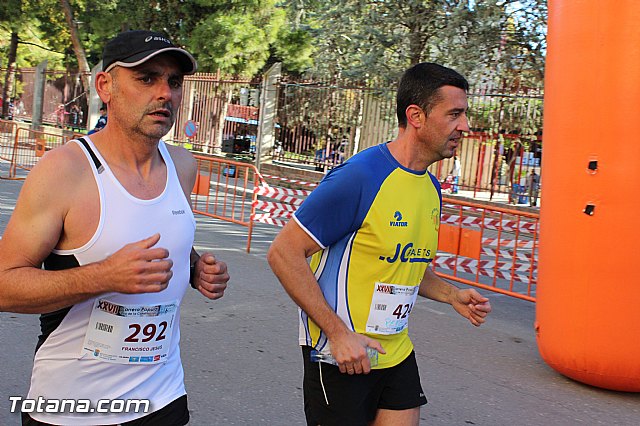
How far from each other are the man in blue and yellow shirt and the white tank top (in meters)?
0.56

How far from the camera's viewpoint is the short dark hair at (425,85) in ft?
10.5

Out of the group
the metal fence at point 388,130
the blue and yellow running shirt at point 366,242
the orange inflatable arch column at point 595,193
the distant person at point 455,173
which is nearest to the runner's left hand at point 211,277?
the blue and yellow running shirt at point 366,242

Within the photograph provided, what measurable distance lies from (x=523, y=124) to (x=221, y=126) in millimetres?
10250

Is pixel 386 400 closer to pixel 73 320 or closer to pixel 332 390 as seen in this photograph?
pixel 332 390

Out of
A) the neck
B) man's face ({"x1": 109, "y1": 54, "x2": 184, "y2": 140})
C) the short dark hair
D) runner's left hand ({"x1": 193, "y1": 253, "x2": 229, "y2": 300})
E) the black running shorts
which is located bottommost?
the black running shorts

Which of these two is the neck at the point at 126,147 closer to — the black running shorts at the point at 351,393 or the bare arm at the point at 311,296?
the bare arm at the point at 311,296

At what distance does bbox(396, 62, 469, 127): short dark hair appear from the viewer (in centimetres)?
320

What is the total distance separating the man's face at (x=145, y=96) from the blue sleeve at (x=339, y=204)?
659 mm

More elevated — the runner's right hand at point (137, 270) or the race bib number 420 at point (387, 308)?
the runner's right hand at point (137, 270)

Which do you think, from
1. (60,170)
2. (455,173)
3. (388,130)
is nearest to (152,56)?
(60,170)

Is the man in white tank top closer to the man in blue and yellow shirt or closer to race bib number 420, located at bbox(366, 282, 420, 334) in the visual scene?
the man in blue and yellow shirt

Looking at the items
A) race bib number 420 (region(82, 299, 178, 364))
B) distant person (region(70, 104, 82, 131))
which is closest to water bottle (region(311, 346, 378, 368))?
race bib number 420 (region(82, 299, 178, 364))

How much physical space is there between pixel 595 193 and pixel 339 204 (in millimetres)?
3082

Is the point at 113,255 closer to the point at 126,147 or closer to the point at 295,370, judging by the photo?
the point at 126,147
